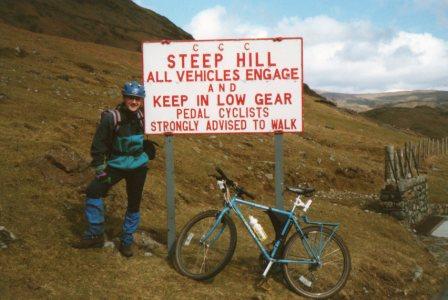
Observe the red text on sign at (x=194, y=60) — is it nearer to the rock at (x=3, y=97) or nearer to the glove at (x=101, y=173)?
the glove at (x=101, y=173)

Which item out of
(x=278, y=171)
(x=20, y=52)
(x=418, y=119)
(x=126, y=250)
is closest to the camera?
(x=126, y=250)

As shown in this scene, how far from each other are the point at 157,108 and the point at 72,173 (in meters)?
3.30

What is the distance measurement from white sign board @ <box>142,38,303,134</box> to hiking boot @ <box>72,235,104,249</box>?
5.79 feet

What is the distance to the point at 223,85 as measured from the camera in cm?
823

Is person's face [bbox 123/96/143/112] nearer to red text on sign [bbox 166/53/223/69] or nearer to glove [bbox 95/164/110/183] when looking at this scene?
glove [bbox 95/164/110/183]

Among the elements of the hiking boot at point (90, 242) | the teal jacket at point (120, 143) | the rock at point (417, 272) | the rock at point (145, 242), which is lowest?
the rock at point (417, 272)

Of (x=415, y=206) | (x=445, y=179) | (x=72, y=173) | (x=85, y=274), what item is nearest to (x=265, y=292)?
(x=85, y=274)

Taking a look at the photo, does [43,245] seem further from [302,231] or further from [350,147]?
[350,147]

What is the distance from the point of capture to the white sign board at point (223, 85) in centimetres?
817

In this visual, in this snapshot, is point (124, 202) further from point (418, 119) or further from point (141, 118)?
point (418, 119)

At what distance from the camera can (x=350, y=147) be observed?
105 feet

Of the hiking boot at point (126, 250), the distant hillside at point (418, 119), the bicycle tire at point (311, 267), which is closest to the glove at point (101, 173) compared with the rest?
the hiking boot at point (126, 250)

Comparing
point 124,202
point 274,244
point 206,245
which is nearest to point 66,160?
point 124,202

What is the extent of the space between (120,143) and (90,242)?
1.58 metres
